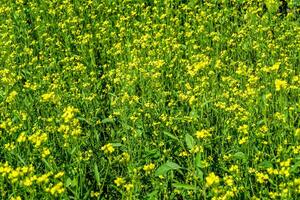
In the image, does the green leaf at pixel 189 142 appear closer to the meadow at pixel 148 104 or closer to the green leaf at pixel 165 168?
the meadow at pixel 148 104

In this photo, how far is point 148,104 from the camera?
162 inches

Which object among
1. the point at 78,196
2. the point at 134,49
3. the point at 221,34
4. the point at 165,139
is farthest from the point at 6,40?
the point at 78,196

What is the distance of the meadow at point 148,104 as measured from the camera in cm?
337

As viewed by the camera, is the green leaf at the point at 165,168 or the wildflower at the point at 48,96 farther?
the wildflower at the point at 48,96

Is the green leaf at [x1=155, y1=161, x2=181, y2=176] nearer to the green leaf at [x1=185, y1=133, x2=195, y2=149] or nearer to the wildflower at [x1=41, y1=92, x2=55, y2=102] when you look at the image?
the green leaf at [x1=185, y1=133, x2=195, y2=149]

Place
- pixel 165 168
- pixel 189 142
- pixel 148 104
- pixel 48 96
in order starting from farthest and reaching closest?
pixel 148 104 < pixel 48 96 < pixel 189 142 < pixel 165 168

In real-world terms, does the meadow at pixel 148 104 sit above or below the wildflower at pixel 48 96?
below

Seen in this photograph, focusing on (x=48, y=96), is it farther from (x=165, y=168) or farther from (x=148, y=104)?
(x=165, y=168)

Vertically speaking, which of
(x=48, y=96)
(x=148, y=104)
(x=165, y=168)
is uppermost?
(x=48, y=96)

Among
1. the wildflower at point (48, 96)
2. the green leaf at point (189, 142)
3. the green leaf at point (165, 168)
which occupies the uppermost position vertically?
the wildflower at point (48, 96)

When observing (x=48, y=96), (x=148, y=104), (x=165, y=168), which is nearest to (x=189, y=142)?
(x=165, y=168)

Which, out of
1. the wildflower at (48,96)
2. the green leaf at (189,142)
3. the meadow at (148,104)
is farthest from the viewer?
the wildflower at (48,96)

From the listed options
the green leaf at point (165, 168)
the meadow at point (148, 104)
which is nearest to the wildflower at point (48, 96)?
the meadow at point (148, 104)

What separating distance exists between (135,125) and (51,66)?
1.64 meters
